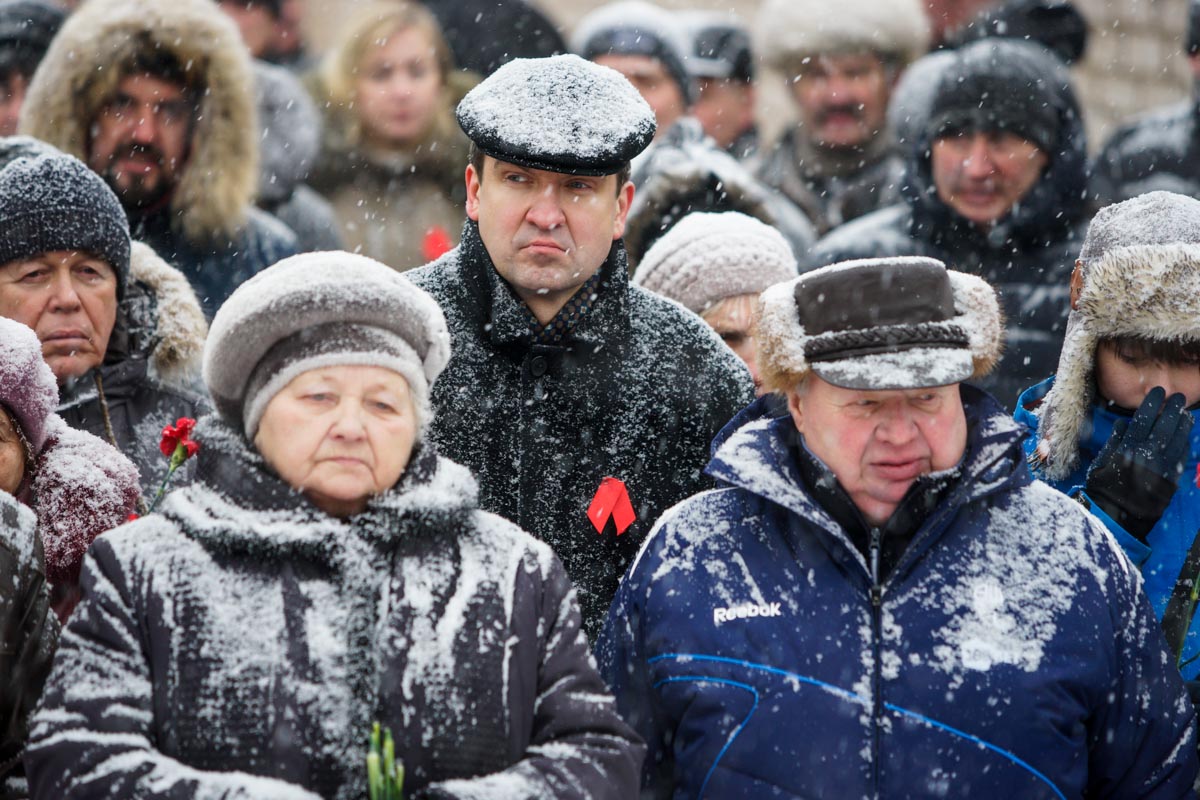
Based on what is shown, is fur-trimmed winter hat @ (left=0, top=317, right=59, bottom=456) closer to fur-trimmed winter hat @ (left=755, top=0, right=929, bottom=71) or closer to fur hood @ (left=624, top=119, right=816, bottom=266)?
fur hood @ (left=624, top=119, right=816, bottom=266)

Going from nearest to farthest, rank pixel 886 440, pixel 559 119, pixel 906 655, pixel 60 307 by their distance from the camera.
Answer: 1. pixel 906 655
2. pixel 886 440
3. pixel 559 119
4. pixel 60 307

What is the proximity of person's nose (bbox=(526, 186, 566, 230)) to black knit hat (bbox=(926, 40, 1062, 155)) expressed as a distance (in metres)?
2.39

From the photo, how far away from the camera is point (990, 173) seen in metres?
6.02

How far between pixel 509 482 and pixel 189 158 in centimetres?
224

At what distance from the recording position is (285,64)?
29.2 feet

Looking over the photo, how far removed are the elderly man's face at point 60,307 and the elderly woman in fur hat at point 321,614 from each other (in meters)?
1.21

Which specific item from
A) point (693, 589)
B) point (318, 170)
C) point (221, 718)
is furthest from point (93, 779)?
point (318, 170)

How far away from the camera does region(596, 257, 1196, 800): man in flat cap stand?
3373 mm

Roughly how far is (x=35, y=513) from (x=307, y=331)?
0.77 meters

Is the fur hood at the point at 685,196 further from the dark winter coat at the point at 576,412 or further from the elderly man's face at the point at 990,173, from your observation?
the dark winter coat at the point at 576,412

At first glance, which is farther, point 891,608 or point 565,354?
point 565,354

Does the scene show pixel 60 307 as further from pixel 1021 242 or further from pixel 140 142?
pixel 1021 242

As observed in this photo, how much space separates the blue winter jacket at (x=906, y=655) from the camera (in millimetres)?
3367

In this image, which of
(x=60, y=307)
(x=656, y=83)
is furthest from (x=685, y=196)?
(x=60, y=307)
